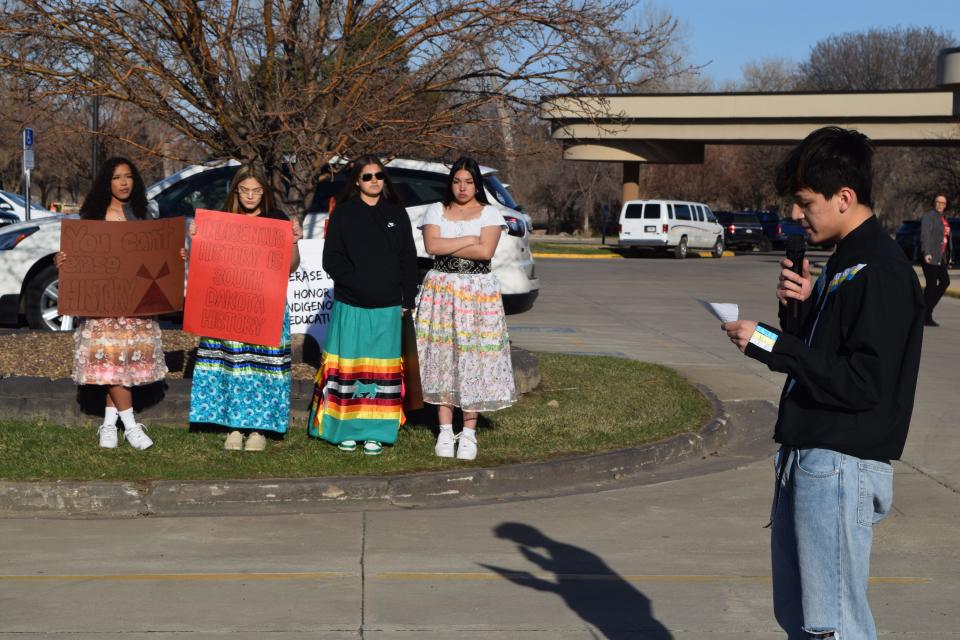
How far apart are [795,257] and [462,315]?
4.56 m

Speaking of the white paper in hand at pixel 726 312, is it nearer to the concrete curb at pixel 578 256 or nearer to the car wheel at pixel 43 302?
the car wheel at pixel 43 302

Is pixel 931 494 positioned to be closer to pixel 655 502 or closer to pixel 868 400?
pixel 655 502

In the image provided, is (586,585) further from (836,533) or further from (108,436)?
(108,436)

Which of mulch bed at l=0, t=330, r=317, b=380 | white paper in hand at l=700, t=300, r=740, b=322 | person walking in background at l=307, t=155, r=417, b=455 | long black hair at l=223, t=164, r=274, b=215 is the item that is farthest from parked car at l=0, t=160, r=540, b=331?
white paper in hand at l=700, t=300, r=740, b=322

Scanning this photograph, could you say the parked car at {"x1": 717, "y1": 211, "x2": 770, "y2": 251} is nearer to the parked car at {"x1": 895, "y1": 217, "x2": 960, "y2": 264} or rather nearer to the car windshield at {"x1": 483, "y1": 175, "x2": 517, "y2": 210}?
→ the parked car at {"x1": 895, "y1": 217, "x2": 960, "y2": 264}

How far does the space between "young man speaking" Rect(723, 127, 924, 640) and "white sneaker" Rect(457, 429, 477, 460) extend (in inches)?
187

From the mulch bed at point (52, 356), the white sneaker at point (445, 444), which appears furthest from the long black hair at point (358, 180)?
the mulch bed at point (52, 356)

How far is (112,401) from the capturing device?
8180mm

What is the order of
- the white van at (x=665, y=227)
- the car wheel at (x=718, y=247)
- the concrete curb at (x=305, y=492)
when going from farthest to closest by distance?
the car wheel at (x=718, y=247) < the white van at (x=665, y=227) < the concrete curb at (x=305, y=492)

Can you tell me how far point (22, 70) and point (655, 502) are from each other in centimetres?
572

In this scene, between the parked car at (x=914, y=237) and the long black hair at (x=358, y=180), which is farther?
the parked car at (x=914, y=237)

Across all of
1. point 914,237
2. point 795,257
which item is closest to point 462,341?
point 795,257

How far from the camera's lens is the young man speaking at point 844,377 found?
3271 millimetres

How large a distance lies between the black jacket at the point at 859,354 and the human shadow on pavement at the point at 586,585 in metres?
2.01
